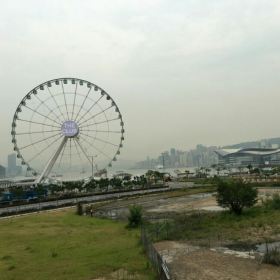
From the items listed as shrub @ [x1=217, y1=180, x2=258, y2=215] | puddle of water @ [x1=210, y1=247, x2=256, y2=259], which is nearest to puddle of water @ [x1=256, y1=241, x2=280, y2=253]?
puddle of water @ [x1=210, y1=247, x2=256, y2=259]

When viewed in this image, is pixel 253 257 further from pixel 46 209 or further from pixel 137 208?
pixel 46 209

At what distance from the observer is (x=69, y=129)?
87125 mm

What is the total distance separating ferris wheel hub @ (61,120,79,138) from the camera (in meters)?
86.9

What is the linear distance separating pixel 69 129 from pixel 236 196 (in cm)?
4909

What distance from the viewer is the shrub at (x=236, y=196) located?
43656mm

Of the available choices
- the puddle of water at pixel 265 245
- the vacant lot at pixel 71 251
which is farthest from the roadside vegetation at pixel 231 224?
the vacant lot at pixel 71 251

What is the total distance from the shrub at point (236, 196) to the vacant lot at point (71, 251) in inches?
406

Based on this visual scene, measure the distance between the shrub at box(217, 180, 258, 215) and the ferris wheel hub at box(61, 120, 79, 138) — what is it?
46.0 metres

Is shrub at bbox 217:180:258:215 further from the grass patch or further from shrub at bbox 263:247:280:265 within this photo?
shrub at bbox 263:247:280:265

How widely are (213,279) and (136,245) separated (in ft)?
30.4

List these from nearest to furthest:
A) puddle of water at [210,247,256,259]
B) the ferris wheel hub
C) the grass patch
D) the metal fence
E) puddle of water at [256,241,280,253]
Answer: the metal fence
puddle of water at [210,247,256,259]
puddle of water at [256,241,280,253]
the grass patch
the ferris wheel hub

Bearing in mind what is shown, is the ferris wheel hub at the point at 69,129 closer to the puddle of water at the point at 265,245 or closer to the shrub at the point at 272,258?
the puddle of water at the point at 265,245

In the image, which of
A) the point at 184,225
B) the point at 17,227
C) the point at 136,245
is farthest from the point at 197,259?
the point at 17,227

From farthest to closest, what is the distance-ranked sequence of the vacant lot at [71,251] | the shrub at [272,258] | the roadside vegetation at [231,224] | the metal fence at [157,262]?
the roadside vegetation at [231,224], the vacant lot at [71,251], the shrub at [272,258], the metal fence at [157,262]
